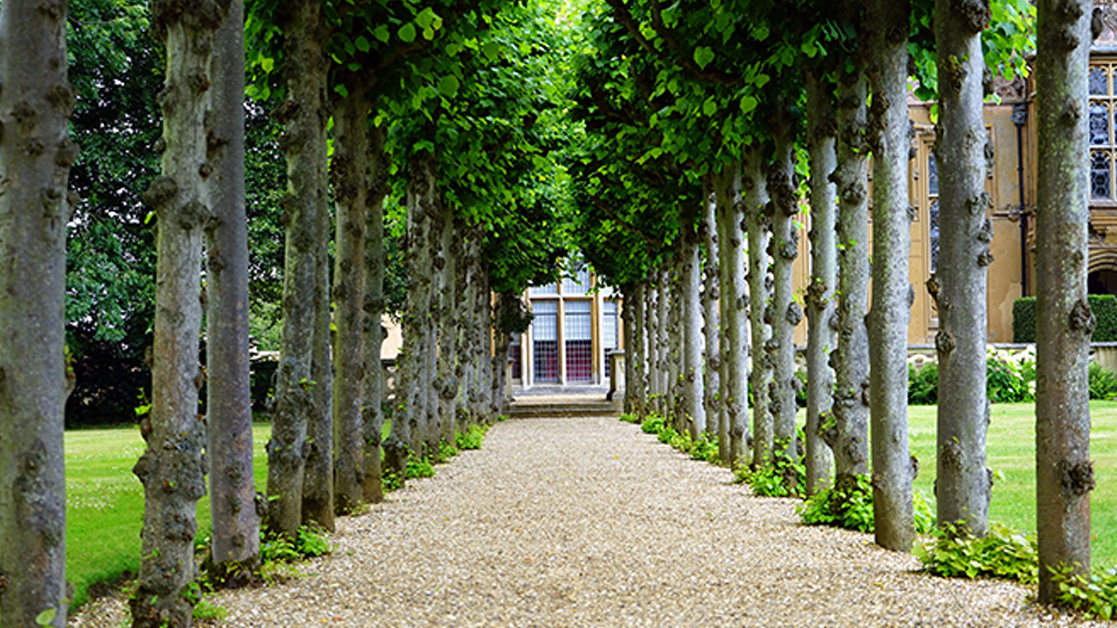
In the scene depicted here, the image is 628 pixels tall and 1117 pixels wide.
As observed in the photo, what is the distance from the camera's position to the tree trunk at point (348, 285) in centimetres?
965

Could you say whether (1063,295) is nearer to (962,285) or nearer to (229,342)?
(962,285)

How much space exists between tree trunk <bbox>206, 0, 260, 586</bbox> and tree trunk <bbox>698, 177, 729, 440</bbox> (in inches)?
365

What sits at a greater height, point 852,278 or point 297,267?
point 297,267

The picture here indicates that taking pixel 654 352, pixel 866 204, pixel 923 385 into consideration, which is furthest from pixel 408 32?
pixel 923 385

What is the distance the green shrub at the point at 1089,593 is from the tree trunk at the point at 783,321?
19.4ft

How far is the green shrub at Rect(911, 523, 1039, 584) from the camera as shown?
20.7 feet

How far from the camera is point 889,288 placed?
7613mm

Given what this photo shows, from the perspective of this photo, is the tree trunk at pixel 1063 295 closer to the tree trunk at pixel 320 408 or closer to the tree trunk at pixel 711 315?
the tree trunk at pixel 320 408

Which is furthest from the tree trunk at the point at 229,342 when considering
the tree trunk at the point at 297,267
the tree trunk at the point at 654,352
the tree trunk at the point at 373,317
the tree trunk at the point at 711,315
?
the tree trunk at the point at 654,352

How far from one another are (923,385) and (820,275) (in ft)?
61.0

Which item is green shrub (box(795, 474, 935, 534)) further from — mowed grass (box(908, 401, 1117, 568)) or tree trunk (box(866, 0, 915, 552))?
tree trunk (box(866, 0, 915, 552))

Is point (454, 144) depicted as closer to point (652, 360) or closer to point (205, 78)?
point (205, 78)

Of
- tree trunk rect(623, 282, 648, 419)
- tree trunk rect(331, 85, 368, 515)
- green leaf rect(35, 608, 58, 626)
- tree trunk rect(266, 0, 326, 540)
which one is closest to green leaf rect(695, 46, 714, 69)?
tree trunk rect(331, 85, 368, 515)

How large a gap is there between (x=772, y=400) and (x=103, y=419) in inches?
813
